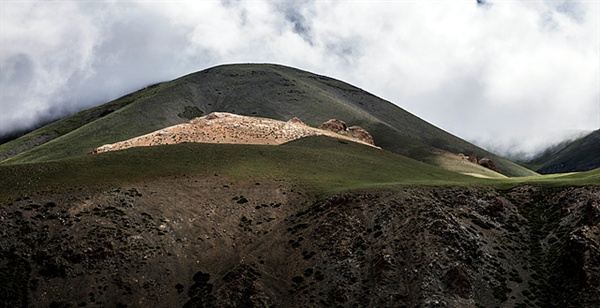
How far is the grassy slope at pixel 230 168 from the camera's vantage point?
183ft

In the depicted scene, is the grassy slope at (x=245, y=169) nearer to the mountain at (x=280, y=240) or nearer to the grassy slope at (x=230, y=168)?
the grassy slope at (x=230, y=168)

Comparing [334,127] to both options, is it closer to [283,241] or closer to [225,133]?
[225,133]

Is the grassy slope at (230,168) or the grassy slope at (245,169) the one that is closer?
the grassy slope at (245,169)

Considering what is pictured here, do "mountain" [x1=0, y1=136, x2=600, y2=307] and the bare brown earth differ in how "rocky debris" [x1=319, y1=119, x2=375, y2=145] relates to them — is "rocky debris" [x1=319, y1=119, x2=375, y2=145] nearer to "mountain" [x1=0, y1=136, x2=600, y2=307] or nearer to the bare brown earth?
the bare brown earth

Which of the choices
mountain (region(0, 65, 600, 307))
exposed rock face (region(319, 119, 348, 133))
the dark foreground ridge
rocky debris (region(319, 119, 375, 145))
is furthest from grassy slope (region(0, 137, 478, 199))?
rocky debris (region(319, 119, 375, 145))

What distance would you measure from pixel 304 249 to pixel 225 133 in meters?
58.0

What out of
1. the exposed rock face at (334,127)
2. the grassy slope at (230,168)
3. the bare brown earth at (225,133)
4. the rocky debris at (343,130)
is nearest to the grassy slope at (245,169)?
the grassy slope at (230,168)

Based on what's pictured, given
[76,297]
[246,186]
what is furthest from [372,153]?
[76,297]

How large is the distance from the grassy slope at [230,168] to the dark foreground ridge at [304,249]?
4723 millimetres

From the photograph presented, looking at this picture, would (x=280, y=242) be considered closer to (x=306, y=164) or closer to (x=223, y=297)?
(x=223, y=297)

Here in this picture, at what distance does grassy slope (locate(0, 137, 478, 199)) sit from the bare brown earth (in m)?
16.2

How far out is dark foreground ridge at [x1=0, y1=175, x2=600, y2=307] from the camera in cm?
4078

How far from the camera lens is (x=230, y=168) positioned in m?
68.2

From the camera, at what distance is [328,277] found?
1758 inches
